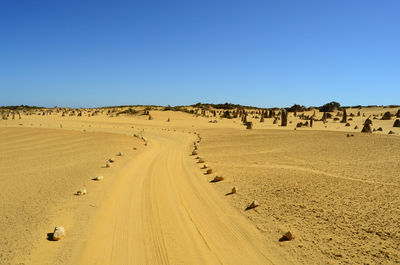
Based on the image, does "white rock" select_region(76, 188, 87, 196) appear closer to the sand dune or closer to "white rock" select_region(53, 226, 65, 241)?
the sand dune

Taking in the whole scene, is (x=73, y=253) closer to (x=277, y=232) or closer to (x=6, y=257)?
(x=6, y=257)

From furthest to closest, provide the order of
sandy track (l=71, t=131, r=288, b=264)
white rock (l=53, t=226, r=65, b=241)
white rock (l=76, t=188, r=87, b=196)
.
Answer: white rock (l=76, t=188, r=87, b=196) < white rock (l=53, t=226, r=65, b=241) < sandy track (l=71, t=131, r=288, b=264)

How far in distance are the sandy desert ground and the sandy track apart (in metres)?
0.02

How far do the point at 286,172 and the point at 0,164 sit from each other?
10.2 metres

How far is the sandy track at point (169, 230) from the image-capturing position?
3.75 metres

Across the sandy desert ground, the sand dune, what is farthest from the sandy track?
the sand dune

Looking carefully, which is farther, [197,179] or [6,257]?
[197,179]

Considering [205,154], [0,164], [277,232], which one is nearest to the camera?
[277,232]

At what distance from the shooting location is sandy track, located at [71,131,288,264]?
3.75 metres

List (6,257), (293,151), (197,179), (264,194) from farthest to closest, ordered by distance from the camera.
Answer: (293,151)
(197,179)
(264,194)
(6,257)

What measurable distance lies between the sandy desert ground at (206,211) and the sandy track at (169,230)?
0.02 metres

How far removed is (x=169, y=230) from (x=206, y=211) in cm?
111

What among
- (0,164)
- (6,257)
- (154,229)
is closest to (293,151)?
(154,229)

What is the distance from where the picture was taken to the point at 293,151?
11.1 meters
